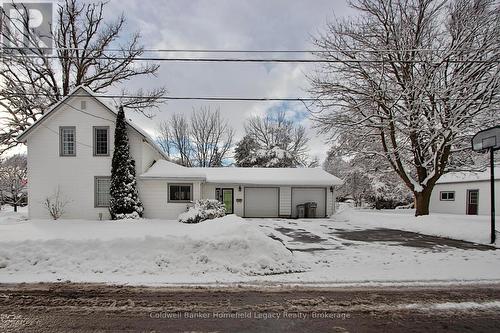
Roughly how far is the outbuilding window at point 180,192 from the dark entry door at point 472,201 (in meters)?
22.6

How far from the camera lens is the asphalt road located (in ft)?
13.7

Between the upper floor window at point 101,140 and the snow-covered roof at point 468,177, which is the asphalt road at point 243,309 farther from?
the snow-covered roof at point 468,177

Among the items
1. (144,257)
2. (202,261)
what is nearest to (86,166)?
(144,257)

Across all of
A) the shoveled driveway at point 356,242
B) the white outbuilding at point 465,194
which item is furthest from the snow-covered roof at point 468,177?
the shoveled driveway at point 356,242

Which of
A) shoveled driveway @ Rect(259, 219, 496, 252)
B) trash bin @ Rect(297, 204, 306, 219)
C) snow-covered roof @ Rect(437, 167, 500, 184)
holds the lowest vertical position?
trash bin @ Rect(297, 204, 306, 219)

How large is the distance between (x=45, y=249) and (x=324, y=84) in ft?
46.6

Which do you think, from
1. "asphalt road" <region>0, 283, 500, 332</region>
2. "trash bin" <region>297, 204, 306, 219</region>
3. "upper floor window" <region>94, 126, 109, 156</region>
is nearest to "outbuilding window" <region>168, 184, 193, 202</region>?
"upper floor window" <region>94, 126, 109, 156</region>

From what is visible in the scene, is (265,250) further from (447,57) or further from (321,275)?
(447,57)

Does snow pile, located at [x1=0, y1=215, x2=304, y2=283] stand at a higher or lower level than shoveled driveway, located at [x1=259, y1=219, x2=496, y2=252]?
higher

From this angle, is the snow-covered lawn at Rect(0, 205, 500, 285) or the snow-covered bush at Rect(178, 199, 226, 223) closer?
the snow-covered lawn at Rect(0, 205, 500, 285)

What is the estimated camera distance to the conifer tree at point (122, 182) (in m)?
16.1

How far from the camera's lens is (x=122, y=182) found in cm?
1631

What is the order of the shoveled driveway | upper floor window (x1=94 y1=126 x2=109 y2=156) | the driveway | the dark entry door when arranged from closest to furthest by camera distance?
the driveway
the shoveled driveway
upper floor window (x1=94 y1=126 x2=109 y2=156)
the dark entry door

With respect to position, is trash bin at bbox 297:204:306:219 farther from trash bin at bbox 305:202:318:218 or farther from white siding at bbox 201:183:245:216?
white siding at bbox 201:183:245:216
